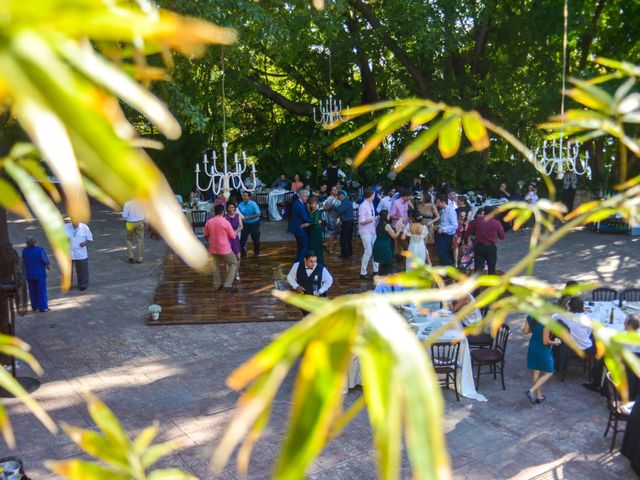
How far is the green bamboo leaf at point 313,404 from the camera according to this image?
750 millimetres

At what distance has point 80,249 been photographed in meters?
13.2

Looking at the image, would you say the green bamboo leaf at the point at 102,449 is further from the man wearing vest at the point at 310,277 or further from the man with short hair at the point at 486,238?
the man with short hair at the point at 486,238

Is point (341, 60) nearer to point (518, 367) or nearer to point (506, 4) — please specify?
point (506, 4)

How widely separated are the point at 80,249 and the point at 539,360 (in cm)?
791

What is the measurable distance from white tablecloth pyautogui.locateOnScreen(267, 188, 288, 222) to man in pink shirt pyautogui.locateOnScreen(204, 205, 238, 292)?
7.31 m

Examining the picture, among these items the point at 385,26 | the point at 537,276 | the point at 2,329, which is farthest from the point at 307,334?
the point at 385,26

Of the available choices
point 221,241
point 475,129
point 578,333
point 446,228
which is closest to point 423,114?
point 475,129

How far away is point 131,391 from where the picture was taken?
9.27 metres

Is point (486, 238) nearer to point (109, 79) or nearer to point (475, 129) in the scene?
point (475, 129)

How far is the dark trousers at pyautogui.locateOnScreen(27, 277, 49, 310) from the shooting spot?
12.1 meters

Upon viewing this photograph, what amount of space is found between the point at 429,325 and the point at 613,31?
1535 centimetres

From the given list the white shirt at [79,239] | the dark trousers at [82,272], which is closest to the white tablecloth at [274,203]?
the dark trousers at [82,272]

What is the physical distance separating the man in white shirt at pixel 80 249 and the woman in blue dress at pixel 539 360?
25.0ft

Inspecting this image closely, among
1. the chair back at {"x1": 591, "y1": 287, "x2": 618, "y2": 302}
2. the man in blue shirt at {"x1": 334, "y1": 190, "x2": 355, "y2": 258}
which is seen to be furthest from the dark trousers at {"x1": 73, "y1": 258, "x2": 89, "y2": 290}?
the chair back at {"x1": 591, "y1": 287, "x2": 618, "y2": 302}
